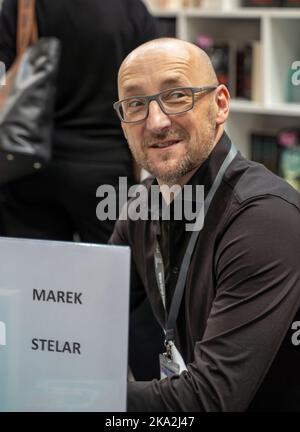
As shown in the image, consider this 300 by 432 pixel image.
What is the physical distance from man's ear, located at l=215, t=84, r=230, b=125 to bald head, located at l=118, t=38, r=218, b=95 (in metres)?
0.03

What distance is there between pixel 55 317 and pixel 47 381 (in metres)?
0.10

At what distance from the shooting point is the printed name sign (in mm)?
1240

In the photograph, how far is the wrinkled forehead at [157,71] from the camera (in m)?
1.59

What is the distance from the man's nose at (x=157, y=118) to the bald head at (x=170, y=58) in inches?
2.7

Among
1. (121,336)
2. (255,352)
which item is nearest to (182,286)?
(255,352)

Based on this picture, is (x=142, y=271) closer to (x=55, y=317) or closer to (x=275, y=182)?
(x=275, y=182)

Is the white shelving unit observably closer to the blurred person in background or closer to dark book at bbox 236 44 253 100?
dark book at bbox 236 44 253 100

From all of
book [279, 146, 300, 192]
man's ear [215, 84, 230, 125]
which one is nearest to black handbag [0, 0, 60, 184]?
man's ear [215, 84, 230, 125]

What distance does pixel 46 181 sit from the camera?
8.91 feet

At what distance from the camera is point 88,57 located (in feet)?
8.72

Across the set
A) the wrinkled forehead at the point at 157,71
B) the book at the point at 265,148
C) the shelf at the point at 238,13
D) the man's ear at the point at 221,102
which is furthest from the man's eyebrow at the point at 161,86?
the book at the point at 265,148
